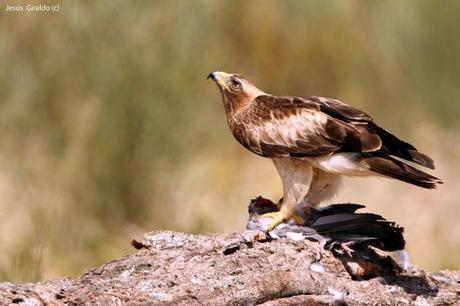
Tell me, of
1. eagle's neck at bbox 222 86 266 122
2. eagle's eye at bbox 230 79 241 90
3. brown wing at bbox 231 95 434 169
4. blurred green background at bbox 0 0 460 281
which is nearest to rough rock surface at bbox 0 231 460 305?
brown wing at bbox 231 95 434 169

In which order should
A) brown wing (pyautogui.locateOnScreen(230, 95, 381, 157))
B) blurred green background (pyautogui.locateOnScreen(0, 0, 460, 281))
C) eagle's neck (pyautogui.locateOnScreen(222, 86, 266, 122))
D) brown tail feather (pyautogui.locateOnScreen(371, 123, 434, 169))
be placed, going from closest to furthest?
brown tail feather (pyautogui.locateOnScreen(371, 123, 434, 169)) < brown wing (pyautogui.locateOnScreen(230, 95, 381, 157)) < eagle's neck (pyautogui.locateOnScreen(222, 86, 266, 122)) < blurred green background (pyautogui.locateOnScreen(0, 0, 460, 281))

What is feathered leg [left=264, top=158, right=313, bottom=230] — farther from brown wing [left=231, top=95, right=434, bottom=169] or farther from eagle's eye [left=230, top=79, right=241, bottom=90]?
eagle's eye [left=230, top=79, right=241, bottom=90]

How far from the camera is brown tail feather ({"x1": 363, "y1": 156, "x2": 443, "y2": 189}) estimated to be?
262 inches

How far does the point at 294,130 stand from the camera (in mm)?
7352

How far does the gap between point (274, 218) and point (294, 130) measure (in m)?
0.69

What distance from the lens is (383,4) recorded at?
16672mm

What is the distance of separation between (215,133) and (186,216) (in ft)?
6.06

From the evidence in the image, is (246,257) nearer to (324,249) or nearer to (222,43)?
(324,249)

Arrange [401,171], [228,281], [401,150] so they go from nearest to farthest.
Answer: [228,281]
[401,171]
[401,150]

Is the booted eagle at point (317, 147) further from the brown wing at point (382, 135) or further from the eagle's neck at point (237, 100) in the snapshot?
the eagle's neck at point (237, 100)

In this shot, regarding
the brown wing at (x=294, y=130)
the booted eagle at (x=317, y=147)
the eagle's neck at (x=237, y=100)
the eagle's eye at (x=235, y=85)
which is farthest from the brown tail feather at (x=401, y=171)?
the eagle's eye at (x=235, y=85)

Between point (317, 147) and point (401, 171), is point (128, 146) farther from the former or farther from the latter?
point (401, 171)

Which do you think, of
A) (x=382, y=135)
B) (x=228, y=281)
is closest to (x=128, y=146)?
(x=382, y=135)

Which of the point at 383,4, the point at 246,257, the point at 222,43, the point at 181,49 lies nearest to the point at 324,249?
the point at 246,257
